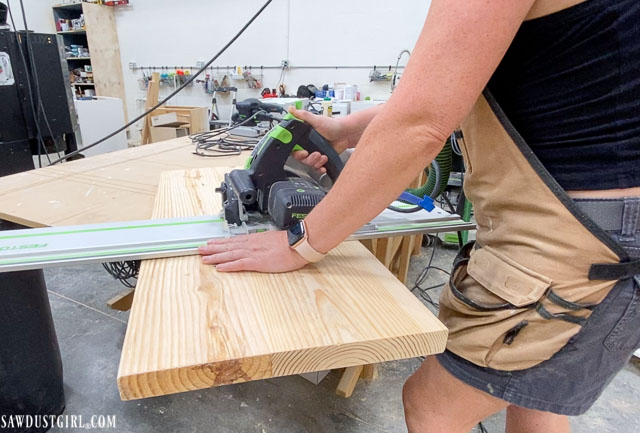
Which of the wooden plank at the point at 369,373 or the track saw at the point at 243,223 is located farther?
the wooden plank at the point at 369,373

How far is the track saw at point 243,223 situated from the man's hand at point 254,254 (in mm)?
55

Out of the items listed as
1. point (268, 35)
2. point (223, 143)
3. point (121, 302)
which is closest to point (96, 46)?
point (268, 35)

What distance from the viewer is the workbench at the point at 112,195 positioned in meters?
0.74

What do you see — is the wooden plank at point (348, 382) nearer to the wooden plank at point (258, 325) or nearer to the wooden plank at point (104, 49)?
the wooden plank at point (258, 325)

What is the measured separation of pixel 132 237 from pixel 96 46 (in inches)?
209

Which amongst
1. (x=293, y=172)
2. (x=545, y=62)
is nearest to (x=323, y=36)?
(x=293, y=172)

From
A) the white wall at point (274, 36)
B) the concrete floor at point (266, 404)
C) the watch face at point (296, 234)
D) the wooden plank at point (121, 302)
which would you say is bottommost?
the concrete floor at point (266, 404)

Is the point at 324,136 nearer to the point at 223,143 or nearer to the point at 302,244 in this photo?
the point at 302,244

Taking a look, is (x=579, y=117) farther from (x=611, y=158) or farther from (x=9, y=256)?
(x=9, y=256)

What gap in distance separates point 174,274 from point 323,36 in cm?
384

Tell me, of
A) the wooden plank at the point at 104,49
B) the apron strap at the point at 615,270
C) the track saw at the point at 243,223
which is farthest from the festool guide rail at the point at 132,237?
the wooden plank at the point at 104,49

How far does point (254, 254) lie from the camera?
647 mm

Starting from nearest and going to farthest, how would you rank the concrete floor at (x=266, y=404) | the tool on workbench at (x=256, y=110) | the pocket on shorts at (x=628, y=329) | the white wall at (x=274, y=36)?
the pocket on shorts at (x=628, y=329) → the concrete floor at (x=266, y=404) → the tool on workbench at (x=256, y=110) → the white wall at (x=274, y=36)

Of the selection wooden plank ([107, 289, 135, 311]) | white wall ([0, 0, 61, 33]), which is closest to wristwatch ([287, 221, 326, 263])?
wooden plank ([107, 289, 135, 311])
